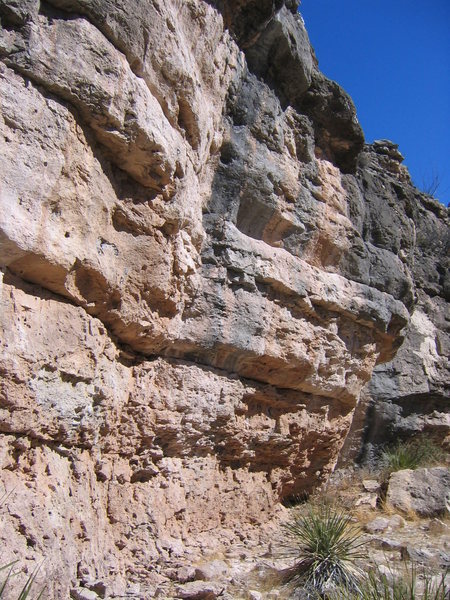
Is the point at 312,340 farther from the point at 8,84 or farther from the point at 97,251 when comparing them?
the point at 8,84

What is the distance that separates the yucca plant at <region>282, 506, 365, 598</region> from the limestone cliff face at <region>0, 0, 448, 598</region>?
2.17 feet

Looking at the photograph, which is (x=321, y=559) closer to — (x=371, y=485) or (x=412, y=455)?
(x=371, y=485)

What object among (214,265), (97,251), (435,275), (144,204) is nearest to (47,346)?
(97,251)

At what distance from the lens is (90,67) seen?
3828mm

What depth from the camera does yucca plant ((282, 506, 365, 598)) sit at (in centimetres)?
498

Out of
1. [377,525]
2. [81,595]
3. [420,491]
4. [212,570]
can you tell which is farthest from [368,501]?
[81,595]

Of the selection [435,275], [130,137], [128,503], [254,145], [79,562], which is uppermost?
[435,275]

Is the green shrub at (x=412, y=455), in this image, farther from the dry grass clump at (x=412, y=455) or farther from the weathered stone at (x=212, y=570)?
the weathered stone at (x=212, y=570)

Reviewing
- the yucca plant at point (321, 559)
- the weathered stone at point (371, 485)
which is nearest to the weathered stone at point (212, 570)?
the yucca plant at point (321, 559)

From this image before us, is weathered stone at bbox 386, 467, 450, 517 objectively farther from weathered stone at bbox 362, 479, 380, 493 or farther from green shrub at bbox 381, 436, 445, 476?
green shrub at bbox 381, 436, 445, 476

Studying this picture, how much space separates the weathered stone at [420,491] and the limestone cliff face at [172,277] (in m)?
0.96

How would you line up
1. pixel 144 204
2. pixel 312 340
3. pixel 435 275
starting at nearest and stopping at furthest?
pixel 144 204, pixel 312 340, pixel 435 275

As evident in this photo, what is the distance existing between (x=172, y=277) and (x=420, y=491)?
4.58 metres

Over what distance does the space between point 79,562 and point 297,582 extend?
2.04 m
